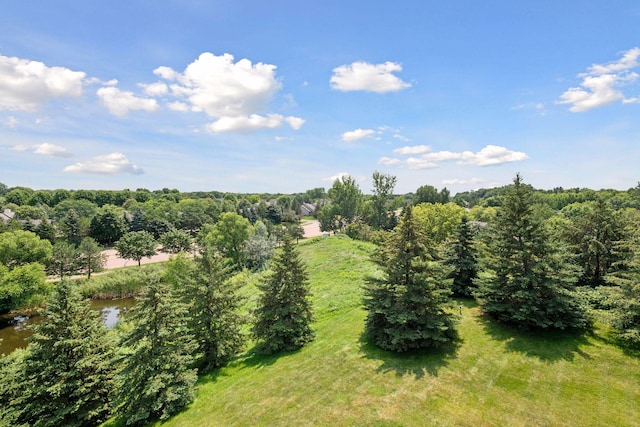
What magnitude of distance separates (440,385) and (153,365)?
11.4 m

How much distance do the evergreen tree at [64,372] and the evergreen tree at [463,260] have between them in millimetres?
19574

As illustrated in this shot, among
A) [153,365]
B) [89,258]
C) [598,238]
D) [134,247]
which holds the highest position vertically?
[598,238]

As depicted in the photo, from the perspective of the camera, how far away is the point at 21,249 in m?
36.9

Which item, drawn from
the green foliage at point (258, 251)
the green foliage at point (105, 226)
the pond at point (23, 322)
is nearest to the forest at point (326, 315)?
the pond at point (23, 322)

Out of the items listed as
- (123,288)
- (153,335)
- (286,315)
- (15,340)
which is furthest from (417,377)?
(123,288)

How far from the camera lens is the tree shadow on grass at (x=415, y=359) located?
1249 cm

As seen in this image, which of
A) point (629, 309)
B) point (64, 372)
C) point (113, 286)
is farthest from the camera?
point (113, 286)

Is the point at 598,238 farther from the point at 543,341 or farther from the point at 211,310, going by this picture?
the point at 211,310

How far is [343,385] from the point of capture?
1212cm

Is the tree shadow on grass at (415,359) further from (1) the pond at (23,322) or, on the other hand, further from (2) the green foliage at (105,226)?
(2) the green foliage at (105,226)

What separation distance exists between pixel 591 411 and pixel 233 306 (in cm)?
1479

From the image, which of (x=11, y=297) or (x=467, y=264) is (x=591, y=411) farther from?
(x=11, y=297)

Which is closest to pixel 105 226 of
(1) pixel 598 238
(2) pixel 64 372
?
(2) pixel 64 372

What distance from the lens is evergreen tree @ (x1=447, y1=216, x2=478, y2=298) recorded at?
20047 millimetres
